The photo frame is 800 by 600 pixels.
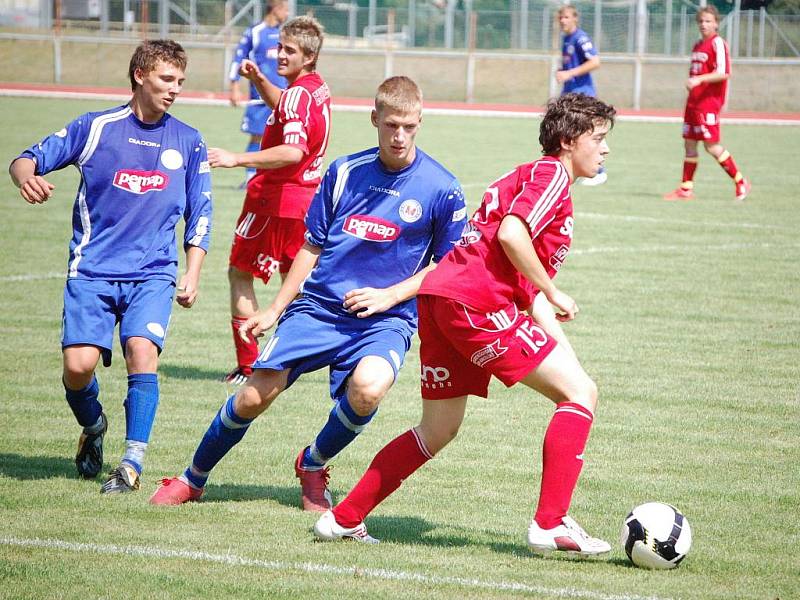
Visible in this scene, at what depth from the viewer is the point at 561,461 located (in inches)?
175

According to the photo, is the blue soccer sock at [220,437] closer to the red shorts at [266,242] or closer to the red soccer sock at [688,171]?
the red shorts at [266,242]

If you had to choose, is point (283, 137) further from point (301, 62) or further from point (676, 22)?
point (676, 22)

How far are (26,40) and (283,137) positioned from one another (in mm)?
38448

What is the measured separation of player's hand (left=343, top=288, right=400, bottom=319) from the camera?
16.3ft

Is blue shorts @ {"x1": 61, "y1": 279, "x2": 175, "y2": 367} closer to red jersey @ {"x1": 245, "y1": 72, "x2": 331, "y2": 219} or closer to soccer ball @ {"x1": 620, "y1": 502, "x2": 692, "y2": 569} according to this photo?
red jersey @ {"x1": 245, "y1": 72, "x2": 331, "y2": 219}

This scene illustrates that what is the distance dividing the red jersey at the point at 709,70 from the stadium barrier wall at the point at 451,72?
78.6 ft

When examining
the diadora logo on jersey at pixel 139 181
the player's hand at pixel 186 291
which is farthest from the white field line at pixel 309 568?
the diadora logo on jersey at pixel 139 181

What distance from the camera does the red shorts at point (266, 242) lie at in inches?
297

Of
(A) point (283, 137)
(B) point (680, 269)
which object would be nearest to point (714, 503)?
(A) point (283, 137)

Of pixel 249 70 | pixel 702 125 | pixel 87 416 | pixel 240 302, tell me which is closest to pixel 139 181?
pixel 87 416

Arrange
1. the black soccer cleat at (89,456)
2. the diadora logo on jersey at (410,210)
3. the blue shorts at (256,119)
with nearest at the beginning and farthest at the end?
1. the diadora logo on jersey at (410,210)
2. the black soccer cleat at (89,456)
3. the blue shorts at (256,119)

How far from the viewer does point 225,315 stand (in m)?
9.71

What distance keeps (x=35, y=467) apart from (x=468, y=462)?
6.94 feet

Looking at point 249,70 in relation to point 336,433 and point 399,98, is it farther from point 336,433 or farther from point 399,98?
point 336,433
